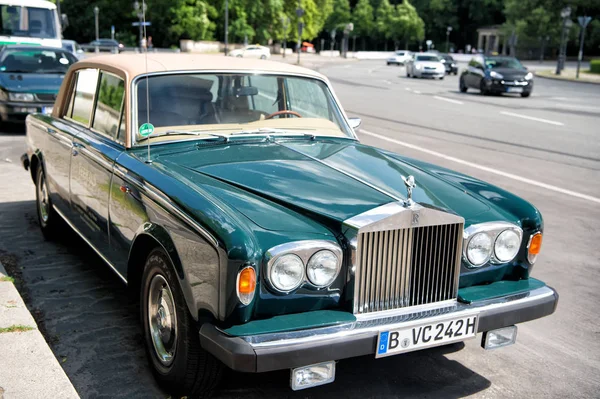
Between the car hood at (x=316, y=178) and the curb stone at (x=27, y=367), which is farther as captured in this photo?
the car hood at (x=316, y=178)

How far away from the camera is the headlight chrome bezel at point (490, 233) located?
3.65 meters

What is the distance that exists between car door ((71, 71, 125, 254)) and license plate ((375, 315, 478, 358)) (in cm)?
212

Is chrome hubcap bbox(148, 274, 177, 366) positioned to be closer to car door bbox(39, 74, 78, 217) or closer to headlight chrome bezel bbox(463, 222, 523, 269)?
headlight chrome bezel bbox(463, 222, 523, 269)

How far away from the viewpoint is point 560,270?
5961 millimetres

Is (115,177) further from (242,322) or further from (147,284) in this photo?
(242,322)

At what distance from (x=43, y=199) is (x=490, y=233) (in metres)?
4.32

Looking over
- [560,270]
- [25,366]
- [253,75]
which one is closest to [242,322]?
[25,366]

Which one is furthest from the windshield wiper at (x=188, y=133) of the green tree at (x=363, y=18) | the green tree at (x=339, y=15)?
the green tree at (x=363, y=18)

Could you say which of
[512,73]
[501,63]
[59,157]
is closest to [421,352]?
[59,157]

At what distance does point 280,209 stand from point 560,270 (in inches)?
138

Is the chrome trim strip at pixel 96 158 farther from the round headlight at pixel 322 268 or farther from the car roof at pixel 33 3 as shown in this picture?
the car roof at pixel 33 3

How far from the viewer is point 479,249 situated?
371cm

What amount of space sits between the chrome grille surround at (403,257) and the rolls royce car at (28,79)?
10.3 m

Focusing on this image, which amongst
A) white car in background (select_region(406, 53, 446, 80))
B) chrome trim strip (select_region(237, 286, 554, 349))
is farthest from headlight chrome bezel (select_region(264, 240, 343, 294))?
white car in background (select_region(406, 53, 446, 80))
